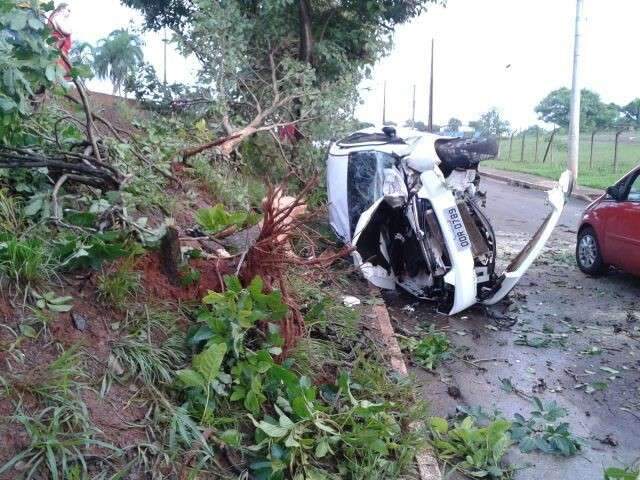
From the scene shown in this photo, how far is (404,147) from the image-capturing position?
7.65 metres

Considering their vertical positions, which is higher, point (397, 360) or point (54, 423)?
point (54, 423)

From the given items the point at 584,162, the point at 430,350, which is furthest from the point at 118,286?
the point at 584,162

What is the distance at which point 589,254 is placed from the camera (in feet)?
28.4

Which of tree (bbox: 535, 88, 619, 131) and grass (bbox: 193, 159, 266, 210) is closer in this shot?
grass (bbox: 193, 159, 266, 210)

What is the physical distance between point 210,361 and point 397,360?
2.18 metres

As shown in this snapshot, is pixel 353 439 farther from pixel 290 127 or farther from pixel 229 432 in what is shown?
pixel 290 127

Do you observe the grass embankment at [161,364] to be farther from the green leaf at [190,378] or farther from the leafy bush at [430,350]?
the leafy bush at [430,350]

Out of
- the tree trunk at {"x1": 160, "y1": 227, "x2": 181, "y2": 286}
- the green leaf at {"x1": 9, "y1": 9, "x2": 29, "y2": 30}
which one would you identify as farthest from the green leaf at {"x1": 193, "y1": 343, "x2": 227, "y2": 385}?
the green leaf at {"x1": 9, "y1": 9, "x2": 29, "y2": 30}

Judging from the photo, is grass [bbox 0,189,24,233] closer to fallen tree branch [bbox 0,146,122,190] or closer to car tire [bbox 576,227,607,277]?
fallen tree branch [bbox 0,146,122,190]

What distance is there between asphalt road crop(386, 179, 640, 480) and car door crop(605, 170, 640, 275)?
0.40 meters

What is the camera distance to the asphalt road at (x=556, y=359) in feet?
14.0

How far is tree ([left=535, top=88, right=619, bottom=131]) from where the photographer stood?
4757 centimetres

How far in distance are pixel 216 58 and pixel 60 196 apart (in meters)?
5.50

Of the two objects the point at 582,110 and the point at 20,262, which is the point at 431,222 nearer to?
the point at 20,262
